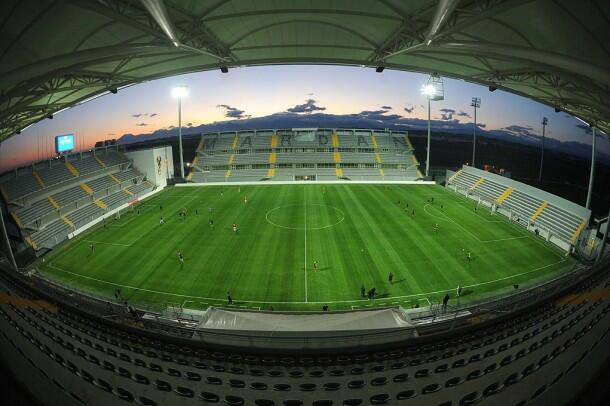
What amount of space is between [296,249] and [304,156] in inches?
1557

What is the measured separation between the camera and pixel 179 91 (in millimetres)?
49625

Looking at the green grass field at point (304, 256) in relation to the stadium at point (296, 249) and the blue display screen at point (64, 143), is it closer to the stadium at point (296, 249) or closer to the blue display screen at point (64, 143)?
the stadium at point (296, 249)

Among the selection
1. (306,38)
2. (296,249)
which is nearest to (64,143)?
(296,249)

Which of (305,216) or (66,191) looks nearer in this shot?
(305,216)

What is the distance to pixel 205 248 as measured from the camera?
2514cm

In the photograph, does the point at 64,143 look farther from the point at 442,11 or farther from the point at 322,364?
the point at 322,364

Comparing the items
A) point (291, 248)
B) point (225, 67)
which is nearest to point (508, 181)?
point (291, 248)

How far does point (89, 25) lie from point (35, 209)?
28.1 meters

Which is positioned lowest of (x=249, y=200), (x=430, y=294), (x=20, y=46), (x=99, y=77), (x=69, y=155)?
(x=430, y=294)

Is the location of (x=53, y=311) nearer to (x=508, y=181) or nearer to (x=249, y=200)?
(x=249, y=200)

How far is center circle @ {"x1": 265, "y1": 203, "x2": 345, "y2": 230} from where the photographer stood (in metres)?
30.3

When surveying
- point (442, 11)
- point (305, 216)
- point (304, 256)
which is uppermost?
point (442, 11)

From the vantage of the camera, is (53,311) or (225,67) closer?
(53,311)

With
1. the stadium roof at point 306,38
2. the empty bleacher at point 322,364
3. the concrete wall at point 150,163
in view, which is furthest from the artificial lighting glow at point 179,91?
the empty bleacher at point 322,364
